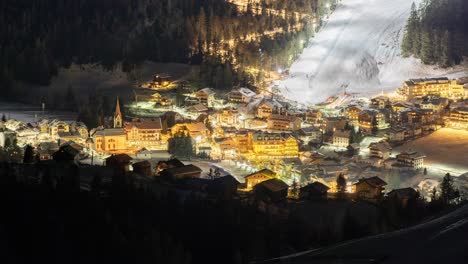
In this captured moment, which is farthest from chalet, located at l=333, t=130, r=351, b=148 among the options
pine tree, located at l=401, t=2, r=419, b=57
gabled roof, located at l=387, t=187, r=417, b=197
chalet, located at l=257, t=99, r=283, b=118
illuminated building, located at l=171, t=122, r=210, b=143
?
pine tree, located at l=401, t=2, r=419, b=57

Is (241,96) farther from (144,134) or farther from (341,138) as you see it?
(144,134)

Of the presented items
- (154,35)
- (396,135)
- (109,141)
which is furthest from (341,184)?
(154,35)

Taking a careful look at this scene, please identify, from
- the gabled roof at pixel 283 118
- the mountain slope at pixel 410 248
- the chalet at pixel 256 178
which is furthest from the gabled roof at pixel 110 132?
the mountain slope at pixel 410 248

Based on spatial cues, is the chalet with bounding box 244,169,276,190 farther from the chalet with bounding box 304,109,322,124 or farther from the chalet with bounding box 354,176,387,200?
the chalet with bounding box 304,109,322,124

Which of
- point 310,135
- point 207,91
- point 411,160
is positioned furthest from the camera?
point 207,91

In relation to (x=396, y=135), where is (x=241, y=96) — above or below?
above

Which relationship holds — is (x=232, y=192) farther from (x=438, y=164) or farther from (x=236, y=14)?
(x=236, y=14)
